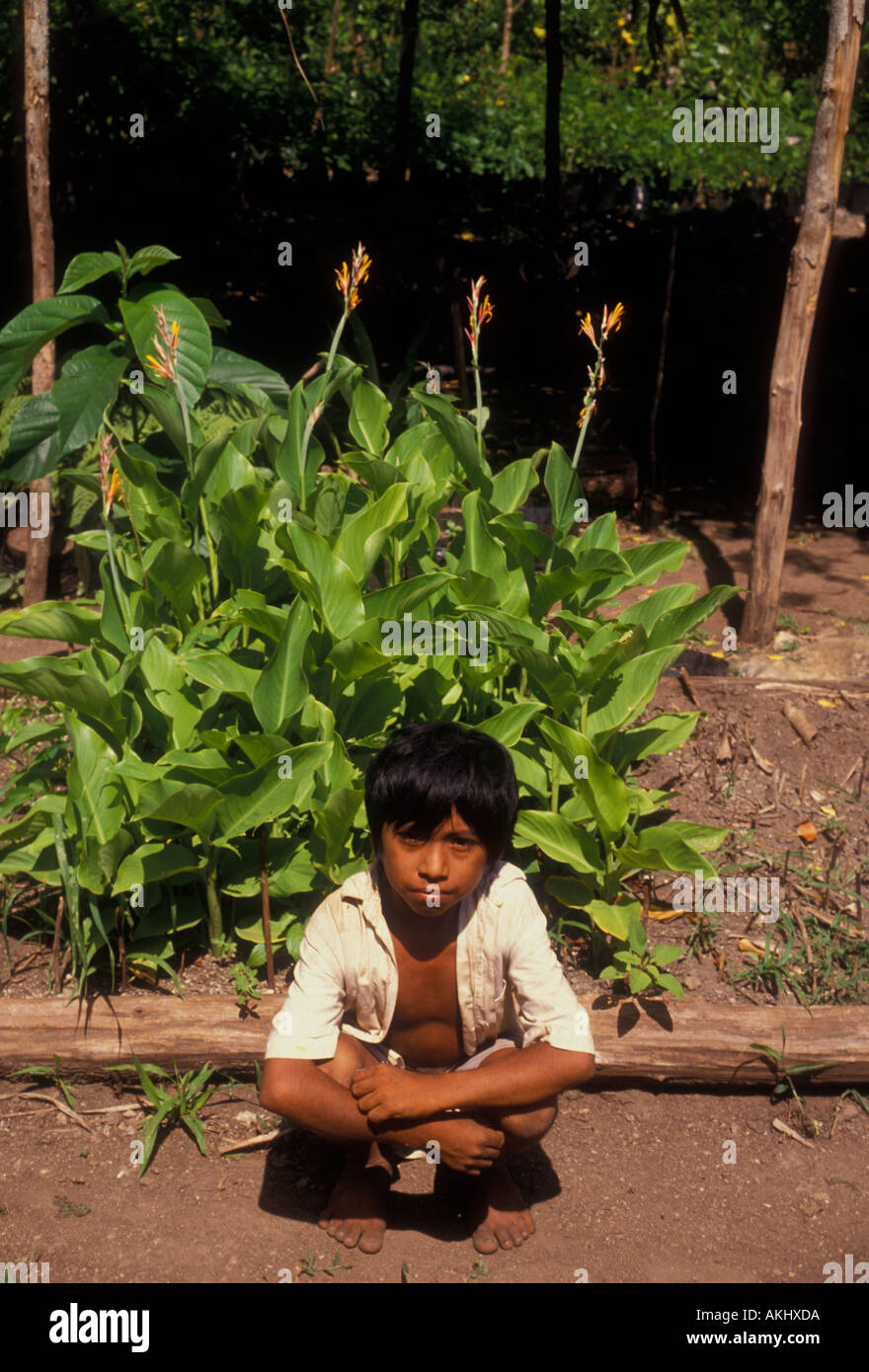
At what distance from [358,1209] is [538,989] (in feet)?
1.91

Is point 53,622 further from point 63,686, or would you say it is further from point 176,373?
point 176,373

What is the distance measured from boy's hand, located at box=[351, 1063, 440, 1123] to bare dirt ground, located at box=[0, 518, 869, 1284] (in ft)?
1.39

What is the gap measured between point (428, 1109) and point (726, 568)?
4385 millimetres

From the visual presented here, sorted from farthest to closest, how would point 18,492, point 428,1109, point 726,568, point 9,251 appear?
point 9,251 < point 726,568 < point 18,492 < point 428,1109

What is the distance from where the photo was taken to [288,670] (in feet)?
9.11

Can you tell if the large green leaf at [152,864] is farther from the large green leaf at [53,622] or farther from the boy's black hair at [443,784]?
the boy's black hair at [443,784]

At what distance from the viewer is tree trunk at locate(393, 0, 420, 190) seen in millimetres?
7426

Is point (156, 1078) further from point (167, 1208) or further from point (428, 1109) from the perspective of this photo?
point (428, 1109)

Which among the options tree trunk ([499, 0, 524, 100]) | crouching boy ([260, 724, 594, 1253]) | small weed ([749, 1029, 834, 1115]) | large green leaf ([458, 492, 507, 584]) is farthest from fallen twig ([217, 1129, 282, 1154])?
tree trunk ([499, 0, 524, 100])

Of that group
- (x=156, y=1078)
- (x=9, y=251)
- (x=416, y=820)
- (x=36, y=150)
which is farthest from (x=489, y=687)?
(x=9, y=251)

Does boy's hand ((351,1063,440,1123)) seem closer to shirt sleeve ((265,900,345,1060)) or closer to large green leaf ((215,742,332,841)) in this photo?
shirt sleeve ((265,900,345,1060))

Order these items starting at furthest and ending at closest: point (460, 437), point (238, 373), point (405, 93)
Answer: point (405, 93) → point (238, 373) → point (460, 437)

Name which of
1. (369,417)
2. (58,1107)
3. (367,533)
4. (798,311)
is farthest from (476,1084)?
(798,311)

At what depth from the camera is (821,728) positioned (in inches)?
167
